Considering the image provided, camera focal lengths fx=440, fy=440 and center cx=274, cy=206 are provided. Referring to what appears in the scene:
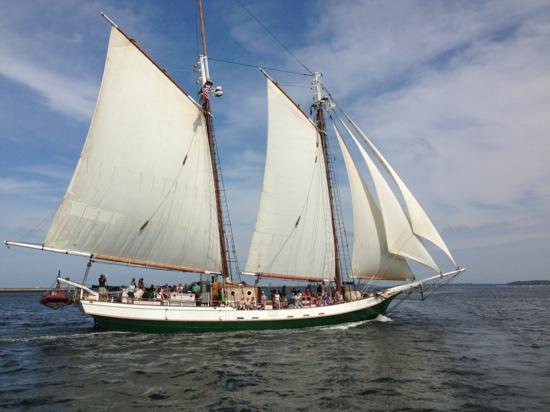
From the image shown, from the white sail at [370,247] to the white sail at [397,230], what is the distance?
1143mm

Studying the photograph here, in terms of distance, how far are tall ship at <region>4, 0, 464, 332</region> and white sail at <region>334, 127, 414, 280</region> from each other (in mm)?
85

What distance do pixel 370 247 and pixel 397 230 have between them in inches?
110

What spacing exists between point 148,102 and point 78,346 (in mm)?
17394

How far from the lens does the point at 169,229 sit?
3275 centimetres

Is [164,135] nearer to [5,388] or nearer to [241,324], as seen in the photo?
[241,324]

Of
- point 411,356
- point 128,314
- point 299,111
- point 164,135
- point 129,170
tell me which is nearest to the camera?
point 411,356

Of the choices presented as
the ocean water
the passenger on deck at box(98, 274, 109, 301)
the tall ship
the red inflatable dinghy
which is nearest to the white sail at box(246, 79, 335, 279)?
the tall ship

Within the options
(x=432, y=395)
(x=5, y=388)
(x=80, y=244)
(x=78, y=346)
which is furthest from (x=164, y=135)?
(x=432, y=395)

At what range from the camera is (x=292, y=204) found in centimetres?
3816

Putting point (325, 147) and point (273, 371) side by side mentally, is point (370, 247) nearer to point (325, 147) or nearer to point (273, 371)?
point (325, 147)

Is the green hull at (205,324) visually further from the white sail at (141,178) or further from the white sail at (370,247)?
the white sail at (141,178)

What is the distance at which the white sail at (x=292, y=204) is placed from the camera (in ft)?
Result: 120

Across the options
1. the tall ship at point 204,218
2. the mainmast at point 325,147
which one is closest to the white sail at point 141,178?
the tall ship at point 204,218

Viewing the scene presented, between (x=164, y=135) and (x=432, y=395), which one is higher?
(x=164, y=135)
